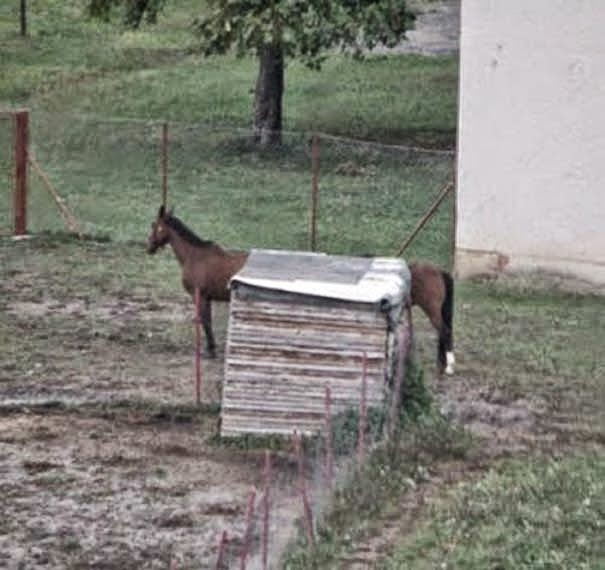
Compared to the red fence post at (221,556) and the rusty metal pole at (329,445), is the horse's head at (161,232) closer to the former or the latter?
the rusty metal pole at (329,445)

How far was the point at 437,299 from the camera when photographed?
1962 centimetres

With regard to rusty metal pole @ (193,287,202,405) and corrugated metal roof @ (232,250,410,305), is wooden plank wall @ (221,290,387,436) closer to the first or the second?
corrugated metal roof @ (232,250,410,305)

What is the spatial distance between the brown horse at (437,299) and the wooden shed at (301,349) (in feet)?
8.45

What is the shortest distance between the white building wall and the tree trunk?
11.0 m

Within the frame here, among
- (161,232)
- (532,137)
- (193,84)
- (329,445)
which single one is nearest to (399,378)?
(329,445)

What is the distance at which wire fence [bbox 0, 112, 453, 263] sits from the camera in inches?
1092

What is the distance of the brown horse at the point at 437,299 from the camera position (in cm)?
1961

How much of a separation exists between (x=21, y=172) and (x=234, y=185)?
185 inches

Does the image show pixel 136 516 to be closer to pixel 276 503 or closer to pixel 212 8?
pixel 276 503

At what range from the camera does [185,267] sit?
2072 centimetres

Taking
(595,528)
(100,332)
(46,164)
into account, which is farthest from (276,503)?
(46,164)

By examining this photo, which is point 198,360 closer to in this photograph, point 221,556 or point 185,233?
point 185,233

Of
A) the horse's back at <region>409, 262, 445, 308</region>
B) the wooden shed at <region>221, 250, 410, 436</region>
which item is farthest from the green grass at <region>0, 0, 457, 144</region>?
the wooden shed at <region>221, 250, 410, 436</region>

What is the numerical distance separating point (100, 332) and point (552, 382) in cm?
511
